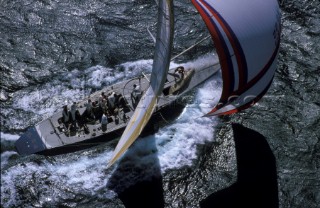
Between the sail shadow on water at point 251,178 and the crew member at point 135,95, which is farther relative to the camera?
the crew member at point 135,95

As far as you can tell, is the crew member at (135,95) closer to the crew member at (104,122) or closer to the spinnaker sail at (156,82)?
the spinnaker sail at (156,82)

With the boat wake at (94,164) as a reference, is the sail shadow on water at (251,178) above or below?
below

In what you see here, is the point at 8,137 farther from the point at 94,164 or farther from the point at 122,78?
the point at 122,78

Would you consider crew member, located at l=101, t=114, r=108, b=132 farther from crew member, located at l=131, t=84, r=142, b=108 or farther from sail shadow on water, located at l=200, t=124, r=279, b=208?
sail shadow on water, located at l=200, t=124, r=279, b=208

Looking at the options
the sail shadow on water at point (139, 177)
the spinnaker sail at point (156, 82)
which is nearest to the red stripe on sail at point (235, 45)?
the spinnaker sail at point (156, 82)

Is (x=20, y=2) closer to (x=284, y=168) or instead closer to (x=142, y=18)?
(x=142, y=18)

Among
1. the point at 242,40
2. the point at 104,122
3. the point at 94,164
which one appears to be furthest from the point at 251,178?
the point at 94,164
